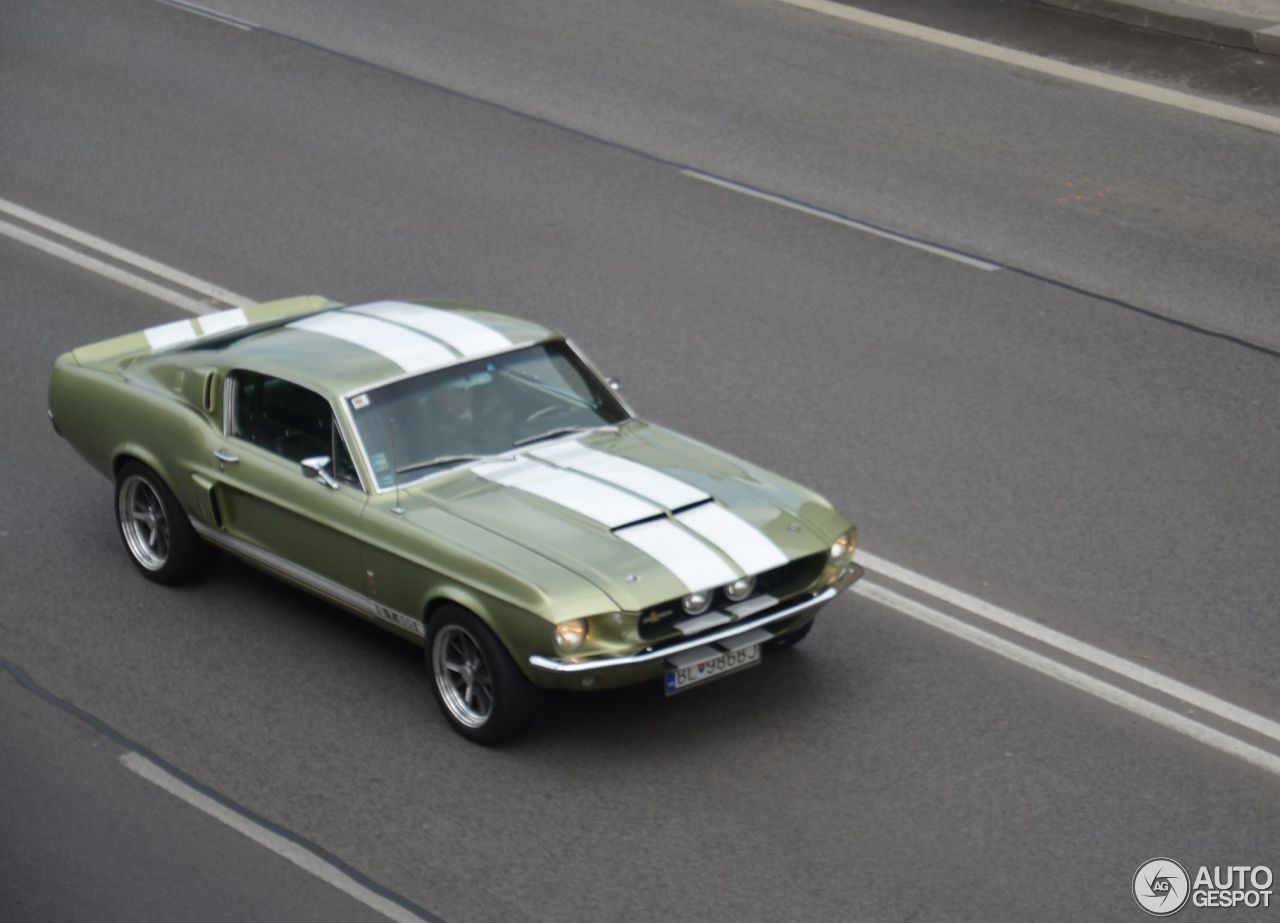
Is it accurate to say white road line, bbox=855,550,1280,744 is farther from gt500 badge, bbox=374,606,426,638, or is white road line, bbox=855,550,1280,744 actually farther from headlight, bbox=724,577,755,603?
gt500 badge, bbox=374,606,426,638

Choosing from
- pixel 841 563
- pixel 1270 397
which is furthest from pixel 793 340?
pixel 841 563

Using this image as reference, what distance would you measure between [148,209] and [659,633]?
830 cm

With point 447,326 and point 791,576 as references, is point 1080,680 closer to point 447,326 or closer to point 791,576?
point 791,576

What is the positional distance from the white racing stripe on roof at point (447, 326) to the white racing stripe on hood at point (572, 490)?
689 mm

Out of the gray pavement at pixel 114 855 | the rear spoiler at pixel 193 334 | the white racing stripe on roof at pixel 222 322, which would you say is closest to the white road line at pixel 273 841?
the gray pavement at pixel 114 855

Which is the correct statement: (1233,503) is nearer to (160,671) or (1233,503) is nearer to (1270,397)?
(1270,397)

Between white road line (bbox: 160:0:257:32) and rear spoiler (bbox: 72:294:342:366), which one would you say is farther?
white road line (bbox: 160:0:257:32)

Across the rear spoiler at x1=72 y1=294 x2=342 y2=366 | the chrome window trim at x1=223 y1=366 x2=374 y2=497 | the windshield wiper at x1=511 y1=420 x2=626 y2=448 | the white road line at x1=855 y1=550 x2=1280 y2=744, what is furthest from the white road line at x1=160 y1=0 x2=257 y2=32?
the white road line at x1=855 y1=550 x2=1280 y2=744

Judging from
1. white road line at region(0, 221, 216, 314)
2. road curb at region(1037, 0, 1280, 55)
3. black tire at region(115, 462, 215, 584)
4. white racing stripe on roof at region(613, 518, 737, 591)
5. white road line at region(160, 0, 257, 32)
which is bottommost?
black tire at region(115, 462, 215, 584)

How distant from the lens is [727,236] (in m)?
13.3

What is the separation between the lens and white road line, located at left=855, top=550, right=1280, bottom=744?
773 cm

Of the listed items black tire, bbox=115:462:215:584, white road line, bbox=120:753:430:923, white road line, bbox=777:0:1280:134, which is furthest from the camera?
white road line, bbox=777:0:1280:134

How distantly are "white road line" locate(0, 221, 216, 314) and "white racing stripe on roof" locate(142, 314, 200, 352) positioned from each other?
248 cm

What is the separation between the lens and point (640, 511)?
297 inches
